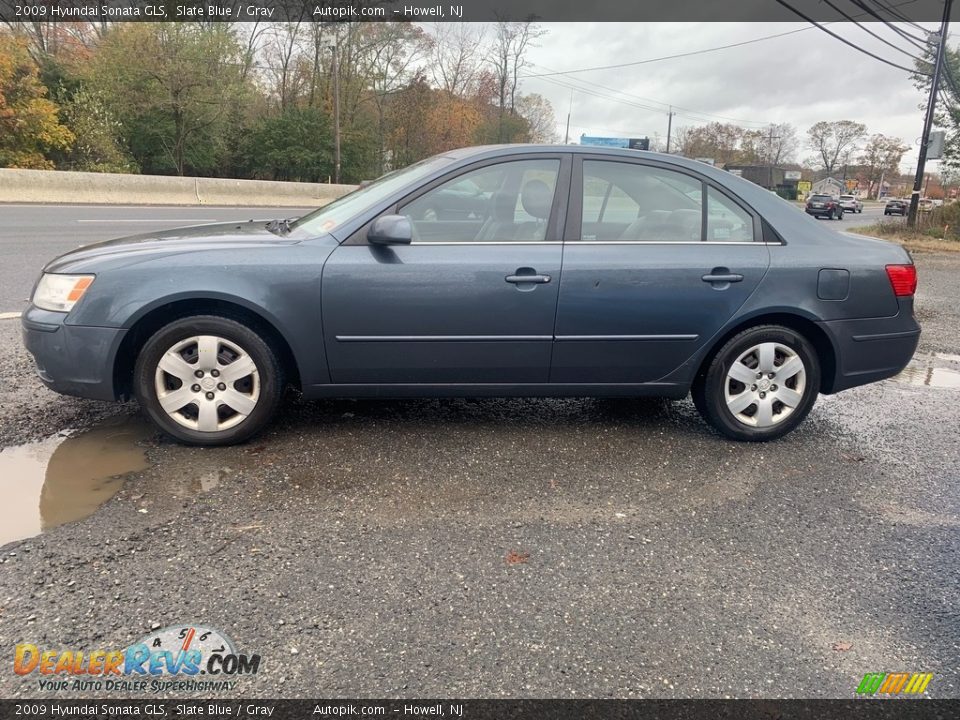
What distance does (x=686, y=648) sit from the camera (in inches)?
86.3

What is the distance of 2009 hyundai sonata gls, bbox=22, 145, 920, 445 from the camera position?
11.1 ft

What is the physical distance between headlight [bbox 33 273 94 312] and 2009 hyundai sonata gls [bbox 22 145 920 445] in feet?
0.03

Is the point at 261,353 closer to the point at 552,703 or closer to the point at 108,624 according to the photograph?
the point at 108,624

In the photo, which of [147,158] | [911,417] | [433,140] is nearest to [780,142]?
[433,140]

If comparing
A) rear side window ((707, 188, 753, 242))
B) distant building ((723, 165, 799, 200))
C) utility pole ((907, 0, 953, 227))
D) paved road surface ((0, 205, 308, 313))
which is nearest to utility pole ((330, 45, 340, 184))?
paved road surface ((0, 205, 308, 313))

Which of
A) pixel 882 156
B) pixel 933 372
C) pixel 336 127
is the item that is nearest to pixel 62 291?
pixel 933 372

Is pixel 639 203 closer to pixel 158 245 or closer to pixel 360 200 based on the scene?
pixel 360 200

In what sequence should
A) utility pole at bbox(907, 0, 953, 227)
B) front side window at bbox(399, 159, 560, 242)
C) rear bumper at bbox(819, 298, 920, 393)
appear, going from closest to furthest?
front side window at bbox(399, 159, 560, 242) < rear bumper at bbox(819, 298, 920, 393) < utility pole at bbox(907, 0, 953, 227)

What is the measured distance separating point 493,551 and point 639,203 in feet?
7.15

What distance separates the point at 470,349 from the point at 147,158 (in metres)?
32.0

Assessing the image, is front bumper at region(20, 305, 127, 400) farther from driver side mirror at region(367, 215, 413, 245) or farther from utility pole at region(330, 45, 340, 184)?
utility pole at region(330, 45, 340, 184)

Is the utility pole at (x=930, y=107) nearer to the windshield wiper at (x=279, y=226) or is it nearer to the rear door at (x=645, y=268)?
the rear door at (x=645, y=268)

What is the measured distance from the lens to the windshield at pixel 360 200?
366cm

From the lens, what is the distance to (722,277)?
145 inches
